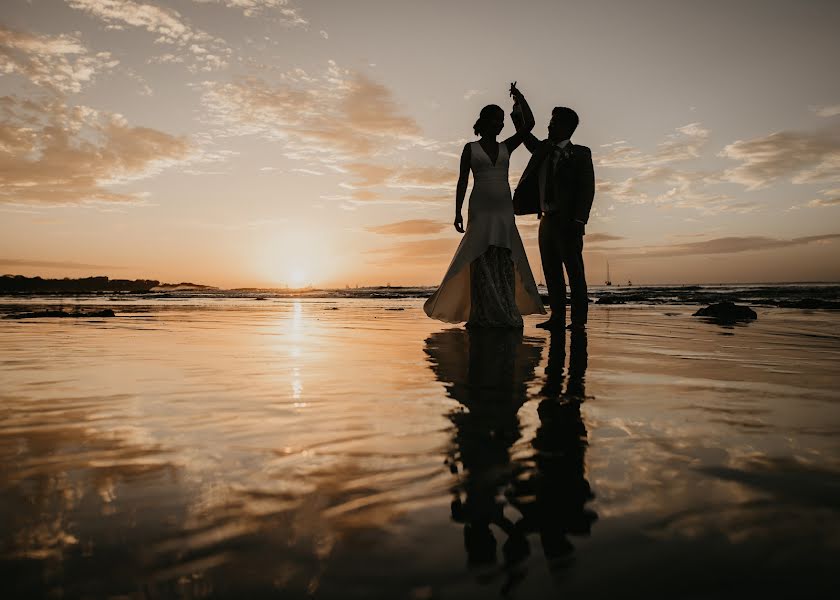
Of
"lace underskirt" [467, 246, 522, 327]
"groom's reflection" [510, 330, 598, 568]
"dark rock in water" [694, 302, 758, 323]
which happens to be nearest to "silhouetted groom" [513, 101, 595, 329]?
"lace underskirt" [467, 246, 522, 327]

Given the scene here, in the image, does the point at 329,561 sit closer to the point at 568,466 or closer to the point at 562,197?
the point at 568,466

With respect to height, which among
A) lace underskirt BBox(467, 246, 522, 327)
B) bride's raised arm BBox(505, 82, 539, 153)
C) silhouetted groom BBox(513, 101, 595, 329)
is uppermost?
bride's raised arm BBox(505, 82, 539, 153)

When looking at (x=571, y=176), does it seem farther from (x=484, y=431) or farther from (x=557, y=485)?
(x=557, y=485)

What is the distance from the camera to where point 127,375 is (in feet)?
11.7

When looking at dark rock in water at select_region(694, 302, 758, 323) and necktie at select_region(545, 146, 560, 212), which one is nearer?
necktie at select_region(545, 146, 560, 212)

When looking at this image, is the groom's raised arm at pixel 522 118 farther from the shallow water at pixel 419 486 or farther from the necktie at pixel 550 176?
the shallow water at pixel 419 486

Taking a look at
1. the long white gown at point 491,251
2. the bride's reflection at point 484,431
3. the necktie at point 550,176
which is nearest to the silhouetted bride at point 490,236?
the long white gown at point 491,251

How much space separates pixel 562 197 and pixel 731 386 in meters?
4.47

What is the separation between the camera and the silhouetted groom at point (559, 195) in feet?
23.3

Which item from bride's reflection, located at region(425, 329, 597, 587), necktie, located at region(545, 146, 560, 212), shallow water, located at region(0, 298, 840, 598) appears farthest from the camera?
necktie, located at region(545, 146, 560, 212)

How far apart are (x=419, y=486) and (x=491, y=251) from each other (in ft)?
20.6

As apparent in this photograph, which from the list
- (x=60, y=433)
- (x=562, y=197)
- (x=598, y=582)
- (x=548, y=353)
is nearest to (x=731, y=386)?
(x=548, y=353)

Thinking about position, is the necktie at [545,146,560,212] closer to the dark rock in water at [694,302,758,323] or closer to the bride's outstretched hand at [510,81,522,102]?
the bride's outstretched hand at [510,81,522,102]

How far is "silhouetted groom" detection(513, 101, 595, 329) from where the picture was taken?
7.09m
